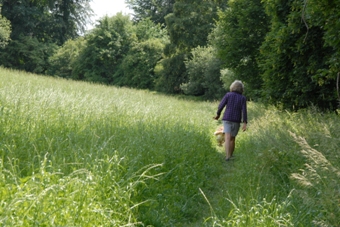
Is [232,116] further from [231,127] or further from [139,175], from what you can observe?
[139,175]

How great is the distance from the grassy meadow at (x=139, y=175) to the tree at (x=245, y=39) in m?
11.8

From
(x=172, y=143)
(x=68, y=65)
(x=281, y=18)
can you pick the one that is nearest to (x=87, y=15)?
(x=68, y=65)

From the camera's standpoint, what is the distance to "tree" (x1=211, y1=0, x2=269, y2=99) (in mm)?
19375

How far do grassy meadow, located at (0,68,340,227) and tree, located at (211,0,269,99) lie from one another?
11762mm

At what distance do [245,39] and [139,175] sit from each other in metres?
16.6

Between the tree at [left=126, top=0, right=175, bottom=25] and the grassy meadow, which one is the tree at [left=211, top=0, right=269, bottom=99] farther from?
the tree at [left=126, top=0, right=175, bottom=25]

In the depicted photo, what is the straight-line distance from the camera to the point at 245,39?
20062mm

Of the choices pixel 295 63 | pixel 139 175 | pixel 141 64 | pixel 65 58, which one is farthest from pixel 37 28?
pixel 139 175

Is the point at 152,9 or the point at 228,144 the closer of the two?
the point at 228,144

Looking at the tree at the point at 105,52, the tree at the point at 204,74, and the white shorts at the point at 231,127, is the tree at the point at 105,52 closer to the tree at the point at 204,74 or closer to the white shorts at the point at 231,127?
the tree at the point at 204,74

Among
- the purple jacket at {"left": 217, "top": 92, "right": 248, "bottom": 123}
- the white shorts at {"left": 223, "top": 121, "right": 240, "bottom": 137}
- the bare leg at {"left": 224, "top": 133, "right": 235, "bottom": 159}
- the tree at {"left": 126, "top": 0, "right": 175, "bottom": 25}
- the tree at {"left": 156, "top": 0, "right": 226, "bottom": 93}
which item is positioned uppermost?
the tree at {"left": 126, "top": 0, "right": 175, "bottom": 25}

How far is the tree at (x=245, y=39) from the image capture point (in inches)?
763

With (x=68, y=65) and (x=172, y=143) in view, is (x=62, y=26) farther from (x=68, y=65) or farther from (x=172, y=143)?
(x=172, y=143)

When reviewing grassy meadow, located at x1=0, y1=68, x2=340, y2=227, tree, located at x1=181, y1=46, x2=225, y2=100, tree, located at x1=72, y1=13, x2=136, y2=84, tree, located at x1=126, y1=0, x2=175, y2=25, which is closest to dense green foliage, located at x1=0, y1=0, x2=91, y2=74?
tree, located at x1=72, y1=13, x2=136, y2=84
